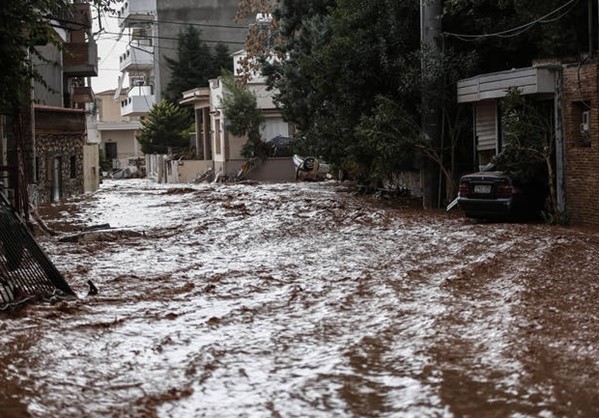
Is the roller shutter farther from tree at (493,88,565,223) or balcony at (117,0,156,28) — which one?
balcony at (117,0,156,28)

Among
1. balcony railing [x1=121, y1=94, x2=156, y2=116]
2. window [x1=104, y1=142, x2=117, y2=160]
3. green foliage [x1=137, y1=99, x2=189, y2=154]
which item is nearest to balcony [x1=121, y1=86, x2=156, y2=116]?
balcony railing [x1=121, y1=94, x2=156, y2=116]

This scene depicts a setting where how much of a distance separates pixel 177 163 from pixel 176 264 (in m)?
44.7

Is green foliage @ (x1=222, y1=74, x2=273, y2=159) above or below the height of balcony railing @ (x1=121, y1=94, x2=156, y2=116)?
below

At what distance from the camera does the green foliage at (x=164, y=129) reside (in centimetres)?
6612

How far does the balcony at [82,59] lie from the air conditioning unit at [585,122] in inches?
1079

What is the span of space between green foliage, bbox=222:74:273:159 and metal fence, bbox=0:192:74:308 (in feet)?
135

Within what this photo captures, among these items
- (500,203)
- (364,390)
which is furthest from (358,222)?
(364,390)

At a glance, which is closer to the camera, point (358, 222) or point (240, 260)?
point (240, 260)

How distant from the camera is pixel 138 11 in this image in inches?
2788

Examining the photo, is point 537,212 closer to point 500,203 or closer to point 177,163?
point 500,203

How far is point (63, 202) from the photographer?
35.8 metres

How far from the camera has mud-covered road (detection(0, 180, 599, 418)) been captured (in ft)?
23.2

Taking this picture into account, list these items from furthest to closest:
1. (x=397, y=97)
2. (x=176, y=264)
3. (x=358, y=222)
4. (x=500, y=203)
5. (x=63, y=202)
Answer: (x=63, y=202) → (x=397, y=97) → (x=358, y=222) → (x=500, y=203) → (x=176, y=264)

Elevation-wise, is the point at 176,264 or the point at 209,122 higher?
the point at 209,122
